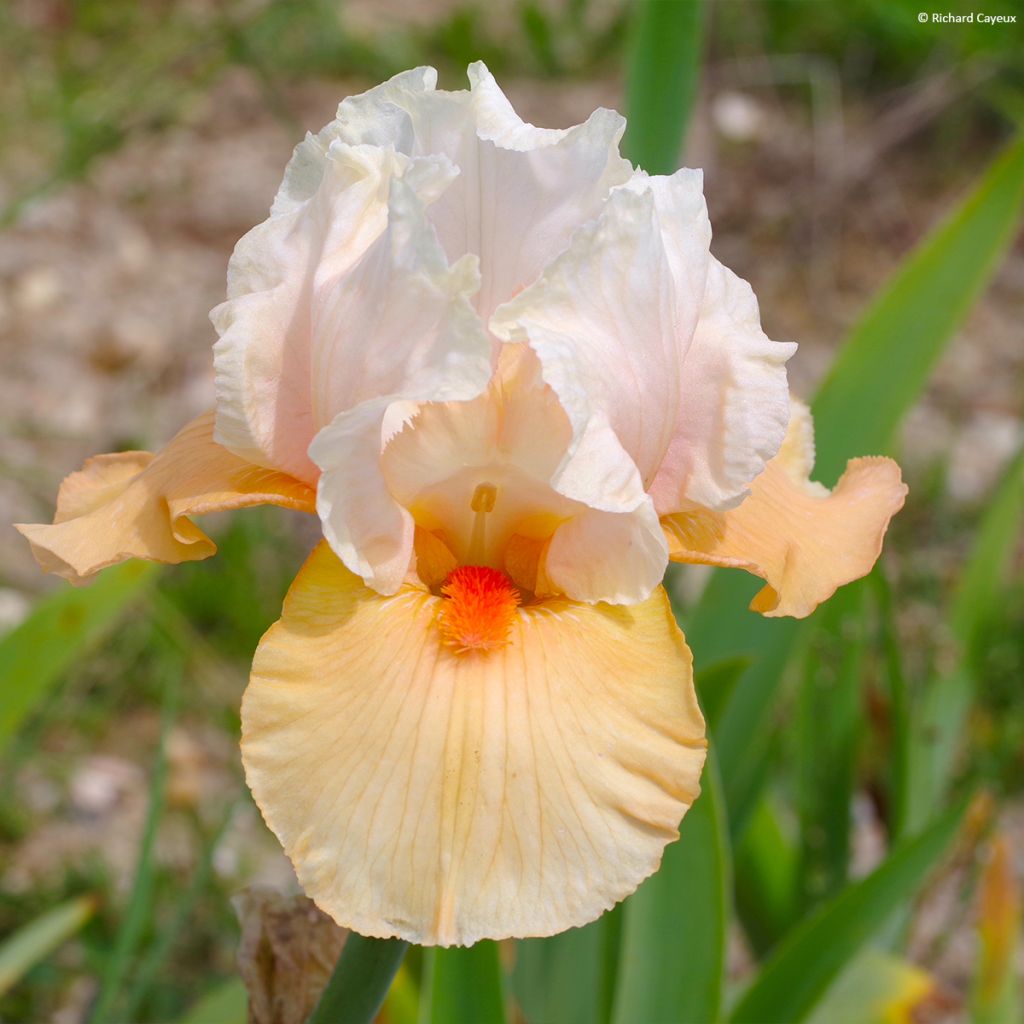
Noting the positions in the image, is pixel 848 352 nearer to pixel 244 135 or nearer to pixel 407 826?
pixel 407 826

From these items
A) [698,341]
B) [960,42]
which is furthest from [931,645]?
[960,42]

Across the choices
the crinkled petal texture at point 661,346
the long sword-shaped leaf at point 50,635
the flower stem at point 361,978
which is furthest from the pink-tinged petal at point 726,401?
the long sword-shaped leaf at point 50,635

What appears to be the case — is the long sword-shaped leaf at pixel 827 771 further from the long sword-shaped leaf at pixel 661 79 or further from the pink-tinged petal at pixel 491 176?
the pink-tinged petal at pixel 491 176

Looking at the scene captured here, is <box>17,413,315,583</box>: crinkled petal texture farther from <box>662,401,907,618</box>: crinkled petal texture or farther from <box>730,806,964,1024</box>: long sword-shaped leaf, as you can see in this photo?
<box>730,806,964,1024</box>: long sword-shaped leaf

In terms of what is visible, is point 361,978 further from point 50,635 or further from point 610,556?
point 50,635

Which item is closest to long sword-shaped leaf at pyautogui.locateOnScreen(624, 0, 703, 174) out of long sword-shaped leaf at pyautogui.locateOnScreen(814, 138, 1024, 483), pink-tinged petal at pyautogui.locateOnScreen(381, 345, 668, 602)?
long sword-shaped leaf at pyautogui.locateOnScreen(814, 138, 1024, 483)

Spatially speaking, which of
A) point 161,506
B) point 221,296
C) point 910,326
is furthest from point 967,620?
point 221,296
